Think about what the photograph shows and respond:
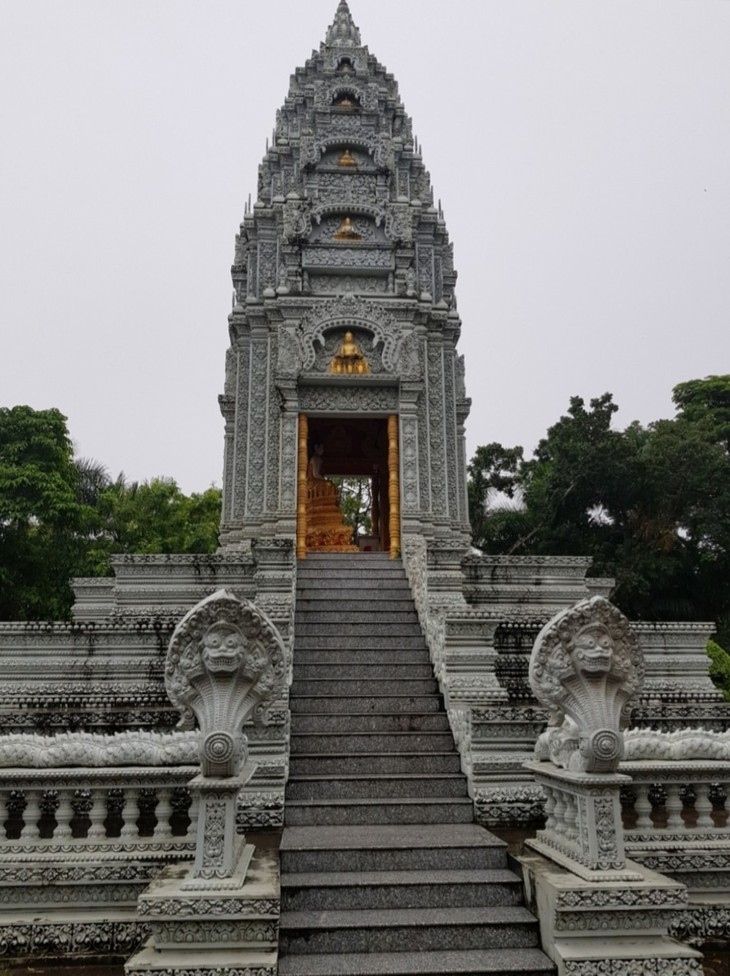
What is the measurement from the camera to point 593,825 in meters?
4.13

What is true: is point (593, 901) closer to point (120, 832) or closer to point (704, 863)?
point (704, 863)

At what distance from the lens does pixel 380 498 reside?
1742 centimetres

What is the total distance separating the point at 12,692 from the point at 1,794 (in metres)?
3.25

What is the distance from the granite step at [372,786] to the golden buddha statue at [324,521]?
828 cm

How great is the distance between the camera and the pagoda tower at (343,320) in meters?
13.1

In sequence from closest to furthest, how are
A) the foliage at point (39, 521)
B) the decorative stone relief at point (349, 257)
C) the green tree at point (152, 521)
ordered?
the decorative stone relief at point (349, 257) → the foliage at point (39, 521) → the green tree at point (152, 521)

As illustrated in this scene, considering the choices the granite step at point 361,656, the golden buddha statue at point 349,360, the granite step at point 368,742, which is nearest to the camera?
the granite step at point 368,742

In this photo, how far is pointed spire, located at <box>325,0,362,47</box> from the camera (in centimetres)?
1764

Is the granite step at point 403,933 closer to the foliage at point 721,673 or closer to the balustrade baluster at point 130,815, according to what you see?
the balustrade baluster at point 130,815

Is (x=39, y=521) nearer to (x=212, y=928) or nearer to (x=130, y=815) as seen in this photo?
(x=130, y=815)

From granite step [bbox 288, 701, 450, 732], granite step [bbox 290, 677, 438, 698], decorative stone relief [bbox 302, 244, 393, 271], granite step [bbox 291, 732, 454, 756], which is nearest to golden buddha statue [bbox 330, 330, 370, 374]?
decorative stone relief [bbox 302, 244, 393, 271]

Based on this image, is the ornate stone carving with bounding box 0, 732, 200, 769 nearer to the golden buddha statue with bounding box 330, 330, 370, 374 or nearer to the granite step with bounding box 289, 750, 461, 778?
the granite step with bounding box 289, 750, 461, 778

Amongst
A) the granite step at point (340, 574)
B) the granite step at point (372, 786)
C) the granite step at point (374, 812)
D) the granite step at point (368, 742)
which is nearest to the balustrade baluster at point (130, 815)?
the granite step at point (374, 812)

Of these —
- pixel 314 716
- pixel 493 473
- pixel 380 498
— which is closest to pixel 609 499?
pixel 493 473
